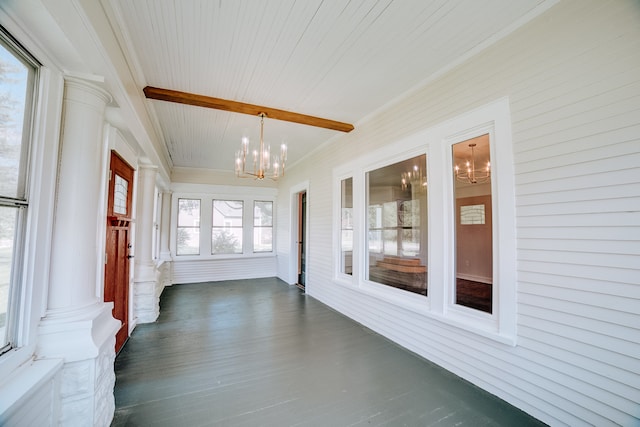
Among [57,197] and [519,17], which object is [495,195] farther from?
[57,197]

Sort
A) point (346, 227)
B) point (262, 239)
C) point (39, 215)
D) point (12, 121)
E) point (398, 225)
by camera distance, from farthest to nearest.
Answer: point (262, 239), point (346, 227), point (398, 225), point (39, 215), point (12, 121)

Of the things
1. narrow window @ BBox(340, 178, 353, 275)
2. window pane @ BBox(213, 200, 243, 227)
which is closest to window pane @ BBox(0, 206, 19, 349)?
narrow window @ BBox(340, 178, 353, 275)

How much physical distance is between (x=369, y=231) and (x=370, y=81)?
7.09ft

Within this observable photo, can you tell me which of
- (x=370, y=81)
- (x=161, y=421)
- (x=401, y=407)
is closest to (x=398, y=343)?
(x=401, y=407)

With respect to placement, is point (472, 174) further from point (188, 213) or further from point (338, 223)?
point (188, 213)

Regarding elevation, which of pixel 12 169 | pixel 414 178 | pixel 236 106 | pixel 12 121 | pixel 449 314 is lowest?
pixel 449 314

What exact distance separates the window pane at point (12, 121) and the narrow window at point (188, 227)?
19.8 feet

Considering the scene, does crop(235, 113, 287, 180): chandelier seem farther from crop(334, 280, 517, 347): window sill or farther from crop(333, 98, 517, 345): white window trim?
crop(334, 280, 517, 347): window sill

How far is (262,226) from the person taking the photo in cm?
787

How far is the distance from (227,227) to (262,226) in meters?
0.97

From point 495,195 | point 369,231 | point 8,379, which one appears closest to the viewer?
point 8,379

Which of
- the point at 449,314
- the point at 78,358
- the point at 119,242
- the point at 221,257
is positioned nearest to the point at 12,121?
the point at 78,358

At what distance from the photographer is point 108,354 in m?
1.93

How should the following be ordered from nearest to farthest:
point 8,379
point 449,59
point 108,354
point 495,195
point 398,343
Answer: point 8,379
point 108,354
point 495,195
point 449,59
point 398,343
